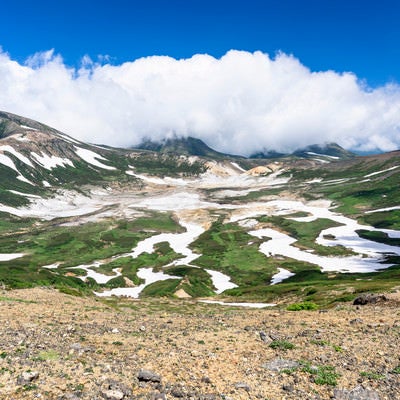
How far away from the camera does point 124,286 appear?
414 ft

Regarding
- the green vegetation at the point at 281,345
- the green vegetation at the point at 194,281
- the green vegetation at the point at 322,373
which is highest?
the green vegetation at the point at 322,373

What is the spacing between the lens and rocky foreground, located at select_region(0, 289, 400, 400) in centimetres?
1689

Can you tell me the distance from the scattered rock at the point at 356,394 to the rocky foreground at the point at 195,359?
0.05 meters

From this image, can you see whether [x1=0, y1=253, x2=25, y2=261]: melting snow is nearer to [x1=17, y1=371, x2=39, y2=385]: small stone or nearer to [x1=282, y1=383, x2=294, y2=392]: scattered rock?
[x1=17, y1=371, x2=39, y2=385]: small stone

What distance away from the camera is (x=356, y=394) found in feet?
56.6

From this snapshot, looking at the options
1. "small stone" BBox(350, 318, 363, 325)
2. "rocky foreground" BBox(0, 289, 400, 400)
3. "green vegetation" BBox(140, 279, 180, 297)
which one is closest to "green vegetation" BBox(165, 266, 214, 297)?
"green vegetation" BBox(140, 279, 180, 297)

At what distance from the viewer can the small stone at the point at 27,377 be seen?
53.1 ft

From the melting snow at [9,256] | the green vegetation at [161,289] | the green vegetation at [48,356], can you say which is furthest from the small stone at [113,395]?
the melting snow at [9,256]

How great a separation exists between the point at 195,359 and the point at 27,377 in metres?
8.89

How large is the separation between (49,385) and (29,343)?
259 inches

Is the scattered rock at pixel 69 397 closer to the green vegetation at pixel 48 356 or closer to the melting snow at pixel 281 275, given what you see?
the green vegetation at pixel 48 356

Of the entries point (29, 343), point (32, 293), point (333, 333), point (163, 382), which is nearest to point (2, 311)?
point (29, 343)

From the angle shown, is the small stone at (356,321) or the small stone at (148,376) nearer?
the small stone at (148,376)

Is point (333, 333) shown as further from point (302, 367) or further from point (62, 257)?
point (62, 257)
